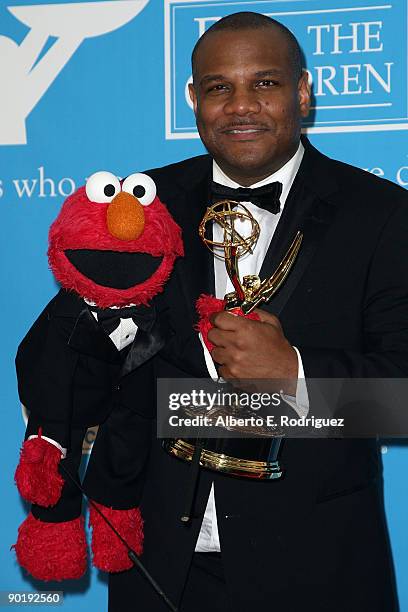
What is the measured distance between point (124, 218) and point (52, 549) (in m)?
0.60

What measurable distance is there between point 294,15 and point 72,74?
556 mm

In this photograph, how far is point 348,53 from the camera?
2.13 m

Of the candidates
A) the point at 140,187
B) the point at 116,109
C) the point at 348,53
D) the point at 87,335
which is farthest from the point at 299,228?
the point at 116,109

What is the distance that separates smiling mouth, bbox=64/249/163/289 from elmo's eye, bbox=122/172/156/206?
0.09 metres

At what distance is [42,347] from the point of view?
1514 mm

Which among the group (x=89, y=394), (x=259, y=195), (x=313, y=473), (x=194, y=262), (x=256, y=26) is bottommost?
(x=313, y=473)

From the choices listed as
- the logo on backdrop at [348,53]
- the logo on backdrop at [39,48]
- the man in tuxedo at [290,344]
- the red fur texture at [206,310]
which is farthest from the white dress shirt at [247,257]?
the logo on backdrop at [39,48]

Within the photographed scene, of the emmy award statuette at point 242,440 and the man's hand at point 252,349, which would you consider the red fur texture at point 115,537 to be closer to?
the emmy award statuette at point 242,440

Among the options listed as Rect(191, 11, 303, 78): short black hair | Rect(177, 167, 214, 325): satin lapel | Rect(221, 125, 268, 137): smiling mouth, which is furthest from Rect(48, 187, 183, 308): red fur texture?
Rect(191, 11, 303, 78): short black hair

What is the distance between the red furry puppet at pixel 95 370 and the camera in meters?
1.42

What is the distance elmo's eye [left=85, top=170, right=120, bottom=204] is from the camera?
4.65ft

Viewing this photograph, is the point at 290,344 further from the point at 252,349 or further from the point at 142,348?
the point at 142,348

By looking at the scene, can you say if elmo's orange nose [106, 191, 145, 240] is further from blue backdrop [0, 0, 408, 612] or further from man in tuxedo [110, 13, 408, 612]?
blue backdrop [0, 0, 408, 612]

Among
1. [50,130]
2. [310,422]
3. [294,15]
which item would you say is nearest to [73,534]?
[310,422]
